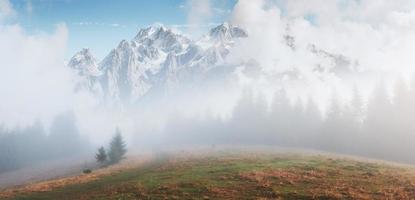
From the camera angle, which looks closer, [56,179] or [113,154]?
[56,179]

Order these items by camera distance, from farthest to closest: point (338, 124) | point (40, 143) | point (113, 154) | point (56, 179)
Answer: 1. point (40, 143)
2. point (338, 124)
3. point (113, 154)
4. point (56, 179)

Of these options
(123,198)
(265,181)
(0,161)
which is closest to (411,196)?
(265,181)

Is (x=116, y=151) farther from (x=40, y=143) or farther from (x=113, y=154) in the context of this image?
(x=40, y=143)

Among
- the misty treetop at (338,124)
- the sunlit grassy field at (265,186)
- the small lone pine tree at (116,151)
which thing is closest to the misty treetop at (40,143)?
the small lone pine tree at (116,151)

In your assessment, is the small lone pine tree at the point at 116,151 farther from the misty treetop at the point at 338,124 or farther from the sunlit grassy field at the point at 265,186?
the misty treetop at the point at 338,124

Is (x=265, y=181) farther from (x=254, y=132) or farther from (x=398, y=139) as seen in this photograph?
(x=254, y=132)

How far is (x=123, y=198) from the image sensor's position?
31.1 m

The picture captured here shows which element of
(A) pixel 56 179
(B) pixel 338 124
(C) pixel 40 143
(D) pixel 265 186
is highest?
(B) pixel 338 124

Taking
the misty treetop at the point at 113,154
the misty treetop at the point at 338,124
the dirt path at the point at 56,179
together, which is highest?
the misty treetop at the point at 338,124

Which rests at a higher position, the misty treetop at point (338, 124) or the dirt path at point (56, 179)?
the misty treetop at point (338, 124)

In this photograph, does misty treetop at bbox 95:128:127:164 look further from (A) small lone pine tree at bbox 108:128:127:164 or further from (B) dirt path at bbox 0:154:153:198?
(B) dirt path at bbox 0:154:153:198

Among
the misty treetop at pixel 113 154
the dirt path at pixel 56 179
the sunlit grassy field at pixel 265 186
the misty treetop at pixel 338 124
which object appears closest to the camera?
the sunlit grassy field at pixel 265 186

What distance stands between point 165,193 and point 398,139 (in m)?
69.5

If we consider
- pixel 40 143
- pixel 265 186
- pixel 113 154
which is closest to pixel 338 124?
pixel 113 154
